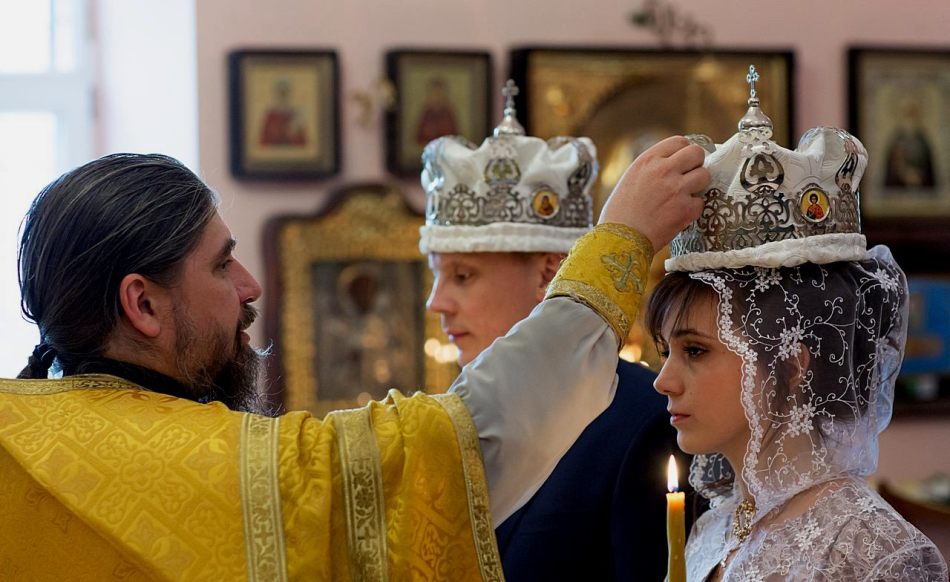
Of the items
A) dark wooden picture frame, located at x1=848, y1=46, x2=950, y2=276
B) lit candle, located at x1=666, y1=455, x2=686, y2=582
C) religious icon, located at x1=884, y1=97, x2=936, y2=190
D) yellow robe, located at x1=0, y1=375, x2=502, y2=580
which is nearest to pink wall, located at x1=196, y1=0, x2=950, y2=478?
dark wooden picture frame, located at x1=848, y1=46, x2=950, y2=276

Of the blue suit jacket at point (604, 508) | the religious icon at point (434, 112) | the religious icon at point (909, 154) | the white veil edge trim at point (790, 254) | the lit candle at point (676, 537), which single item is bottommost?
the blue suit jacket at point (604, 508)

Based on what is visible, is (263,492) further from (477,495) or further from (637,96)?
(637,96)

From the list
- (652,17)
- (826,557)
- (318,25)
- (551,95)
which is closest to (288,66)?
(318,25)

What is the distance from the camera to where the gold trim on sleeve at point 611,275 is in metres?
2.07

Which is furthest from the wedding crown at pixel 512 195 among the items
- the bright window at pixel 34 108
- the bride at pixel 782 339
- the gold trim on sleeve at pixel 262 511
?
the bright window at pixel 34 108

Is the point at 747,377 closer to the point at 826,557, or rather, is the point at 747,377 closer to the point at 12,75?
the point at 826,557

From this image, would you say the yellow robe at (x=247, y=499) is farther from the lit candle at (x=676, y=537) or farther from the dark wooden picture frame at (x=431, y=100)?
the dark wooden picture frame at (x=431, y=100)

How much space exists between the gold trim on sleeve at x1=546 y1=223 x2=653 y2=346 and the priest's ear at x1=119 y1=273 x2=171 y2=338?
2.26 ft

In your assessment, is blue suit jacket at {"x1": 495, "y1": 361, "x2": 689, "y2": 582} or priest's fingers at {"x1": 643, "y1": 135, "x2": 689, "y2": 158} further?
blue suit jacket at {"x1": 495, "y1": 361, "x2": 689, "y2": 582}

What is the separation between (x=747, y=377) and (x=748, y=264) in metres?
0.20

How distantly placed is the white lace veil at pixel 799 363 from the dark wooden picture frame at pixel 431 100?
338 cm

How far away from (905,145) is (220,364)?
461cm

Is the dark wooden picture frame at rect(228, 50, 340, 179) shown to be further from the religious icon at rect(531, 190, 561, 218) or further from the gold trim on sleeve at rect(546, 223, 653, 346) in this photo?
the gold trim on sleeve at rect(546, 223, 653, 346)

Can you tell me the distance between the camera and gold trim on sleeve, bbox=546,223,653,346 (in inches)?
81.4
